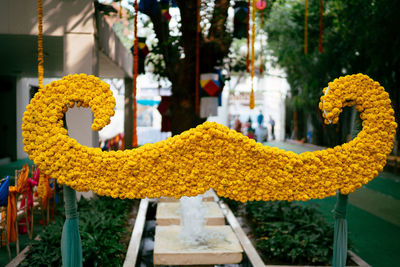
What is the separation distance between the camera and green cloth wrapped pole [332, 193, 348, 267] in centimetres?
253

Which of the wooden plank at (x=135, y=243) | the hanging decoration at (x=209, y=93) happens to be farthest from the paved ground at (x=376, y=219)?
the hanging decoration at (x=209, y=93)

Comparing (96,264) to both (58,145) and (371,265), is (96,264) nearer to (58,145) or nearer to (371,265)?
(58,145)

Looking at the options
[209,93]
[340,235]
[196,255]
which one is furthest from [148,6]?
[340,235]

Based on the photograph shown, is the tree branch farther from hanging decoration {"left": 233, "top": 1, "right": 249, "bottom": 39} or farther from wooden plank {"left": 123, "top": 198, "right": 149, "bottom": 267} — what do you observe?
wooden plank {"left": 123, "top": 198, "right": 149, "bottom": 267}

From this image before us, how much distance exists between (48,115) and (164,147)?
0.82m

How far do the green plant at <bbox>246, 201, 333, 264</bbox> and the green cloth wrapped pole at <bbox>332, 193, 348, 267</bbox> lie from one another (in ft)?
5.88

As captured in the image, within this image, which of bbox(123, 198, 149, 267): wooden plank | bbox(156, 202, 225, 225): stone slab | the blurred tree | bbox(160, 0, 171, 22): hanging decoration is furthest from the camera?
the blurred tree

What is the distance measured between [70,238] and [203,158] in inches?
42.7

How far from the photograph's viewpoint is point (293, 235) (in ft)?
15.4

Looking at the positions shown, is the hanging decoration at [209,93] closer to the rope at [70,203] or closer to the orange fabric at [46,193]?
the orange fabric at [46,193]

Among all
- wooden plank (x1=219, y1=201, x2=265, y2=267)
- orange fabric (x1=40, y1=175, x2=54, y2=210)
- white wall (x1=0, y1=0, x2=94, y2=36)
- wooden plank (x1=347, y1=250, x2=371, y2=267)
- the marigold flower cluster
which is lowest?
wooden plank (x1=347, y1=250, x2=371, y2=267)

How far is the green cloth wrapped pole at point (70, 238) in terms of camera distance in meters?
2.44

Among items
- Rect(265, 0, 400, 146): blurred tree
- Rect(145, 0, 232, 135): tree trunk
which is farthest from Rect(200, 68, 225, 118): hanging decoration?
Rect(265, 0, 400, 146): blurred tree

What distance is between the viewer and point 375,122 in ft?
8.10
